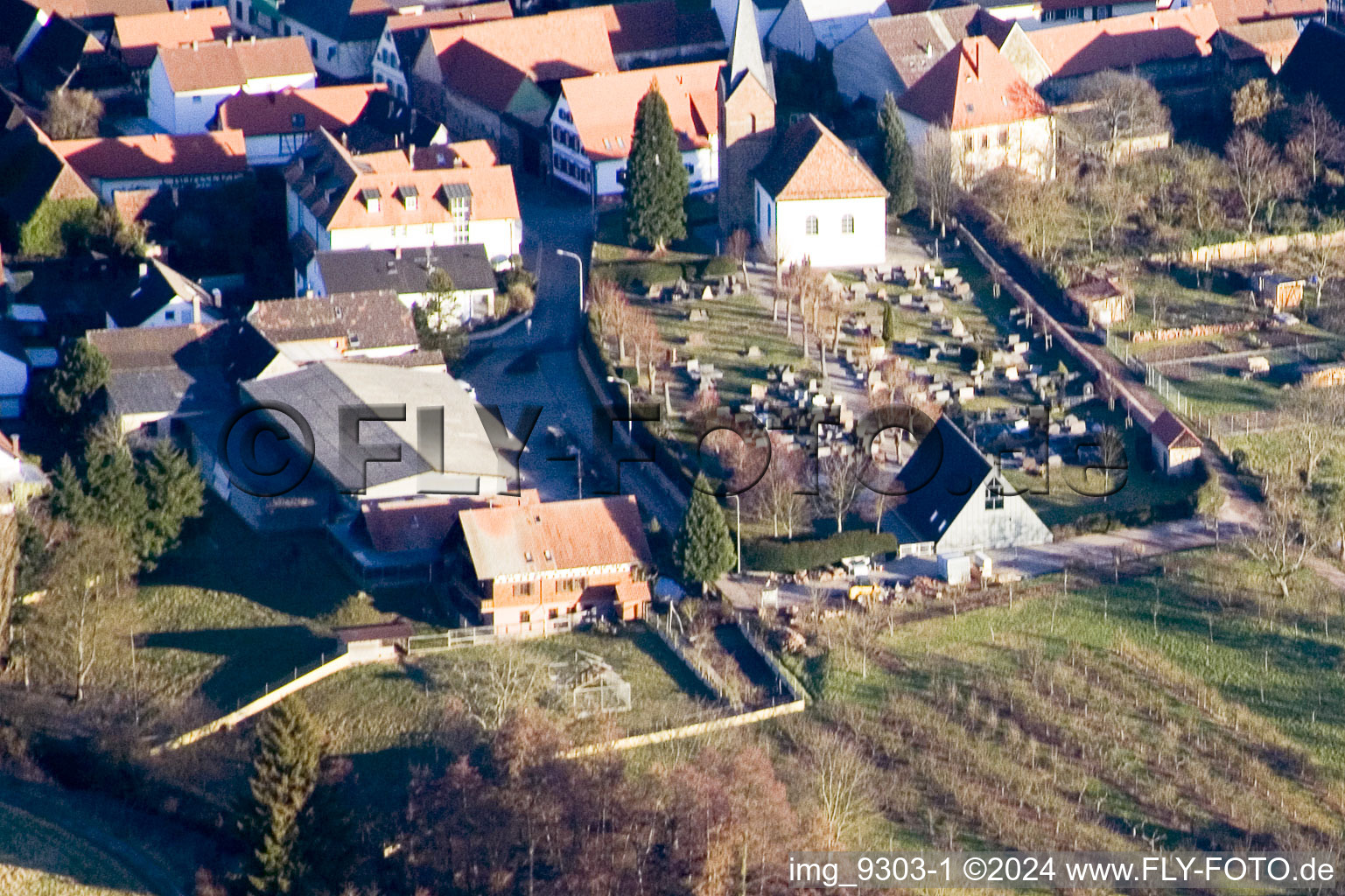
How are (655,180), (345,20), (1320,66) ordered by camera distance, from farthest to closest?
(345,20) < (1320,66) < (655,180)

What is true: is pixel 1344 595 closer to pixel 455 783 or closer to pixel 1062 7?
pixel 455 783

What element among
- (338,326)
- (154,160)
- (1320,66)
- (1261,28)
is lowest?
(338,326)

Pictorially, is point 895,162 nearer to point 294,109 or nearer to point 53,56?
point 294,109

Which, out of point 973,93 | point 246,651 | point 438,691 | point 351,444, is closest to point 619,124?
point 973,93

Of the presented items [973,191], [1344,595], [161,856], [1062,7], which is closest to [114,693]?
[161,856]

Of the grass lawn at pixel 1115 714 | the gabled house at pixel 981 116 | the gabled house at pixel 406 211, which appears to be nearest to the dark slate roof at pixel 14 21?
the gabled house at pixel 406 211

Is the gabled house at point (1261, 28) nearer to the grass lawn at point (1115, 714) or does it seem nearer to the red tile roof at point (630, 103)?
the red tile roof at point (630, 103)
